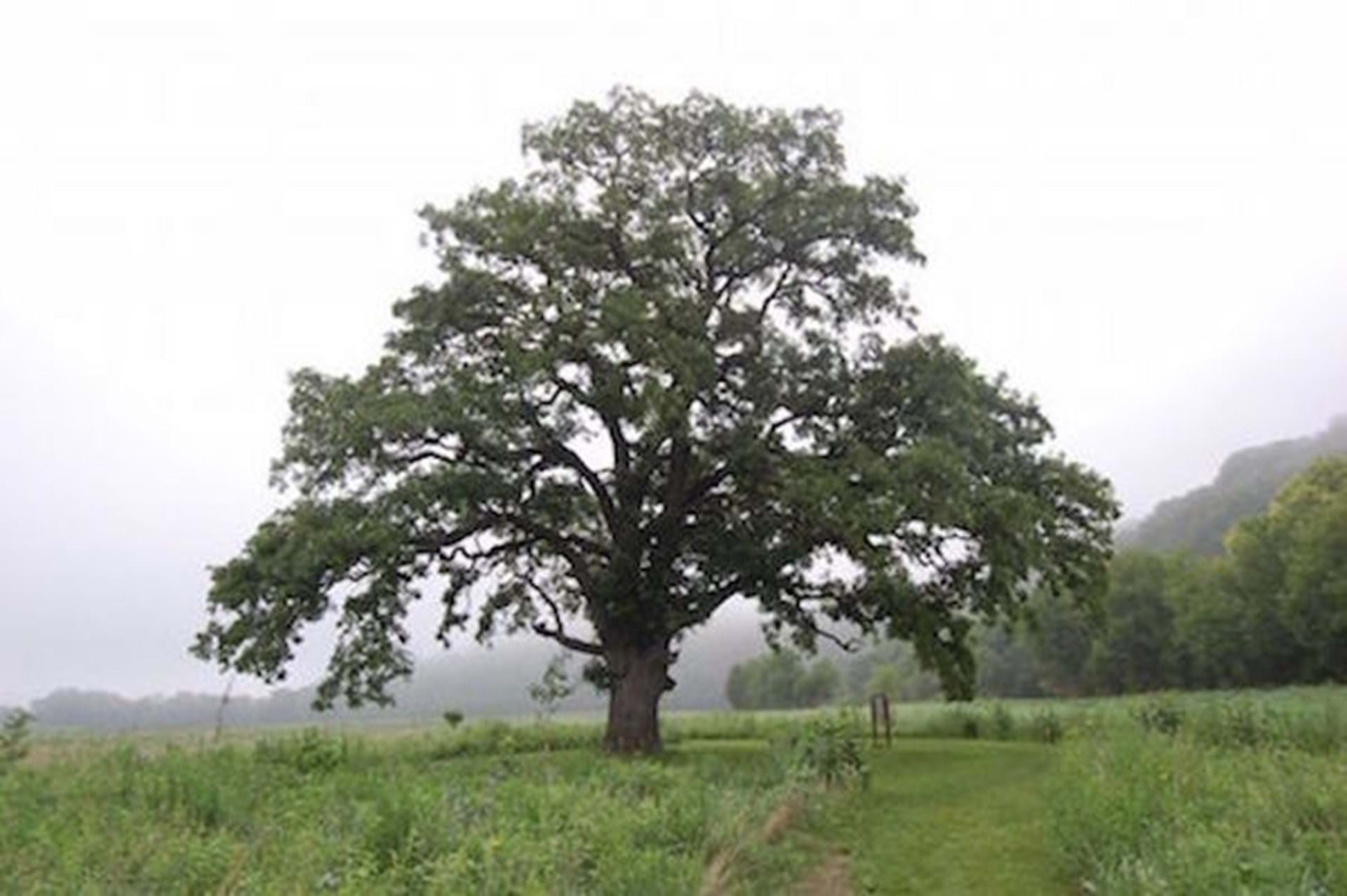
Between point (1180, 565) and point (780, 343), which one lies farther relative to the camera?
point (1180, 565)

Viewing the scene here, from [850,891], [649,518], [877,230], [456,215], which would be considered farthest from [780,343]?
[850,891]

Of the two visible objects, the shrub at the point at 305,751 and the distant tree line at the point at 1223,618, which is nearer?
the shrub at the point at 305,751

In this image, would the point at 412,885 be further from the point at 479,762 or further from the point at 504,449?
the point at 504,449

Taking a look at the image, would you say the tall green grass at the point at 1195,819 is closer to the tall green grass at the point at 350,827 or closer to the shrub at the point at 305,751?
the tall green grass at the point at 350,827

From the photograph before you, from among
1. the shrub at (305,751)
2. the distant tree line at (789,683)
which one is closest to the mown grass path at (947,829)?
the shrub at (305,751)

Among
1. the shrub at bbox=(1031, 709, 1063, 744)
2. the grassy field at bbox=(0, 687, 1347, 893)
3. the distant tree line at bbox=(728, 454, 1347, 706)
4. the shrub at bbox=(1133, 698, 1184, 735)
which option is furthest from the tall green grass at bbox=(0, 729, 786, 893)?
the distant tree line at bbox=(728, 454, 1347, 706)

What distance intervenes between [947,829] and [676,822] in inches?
208

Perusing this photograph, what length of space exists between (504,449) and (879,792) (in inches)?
436

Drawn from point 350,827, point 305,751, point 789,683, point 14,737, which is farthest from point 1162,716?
point 789,683

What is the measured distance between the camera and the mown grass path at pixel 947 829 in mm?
10609

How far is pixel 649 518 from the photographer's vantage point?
2558 centimetres

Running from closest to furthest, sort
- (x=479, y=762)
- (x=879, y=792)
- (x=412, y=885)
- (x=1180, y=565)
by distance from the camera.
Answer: (x=412, y=885) < (x=879, y=792) < (x=479, y=762) < (x=1180, y=565)

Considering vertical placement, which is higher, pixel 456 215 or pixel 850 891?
pixel 456 215

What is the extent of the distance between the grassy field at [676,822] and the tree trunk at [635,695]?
507 centimetres
